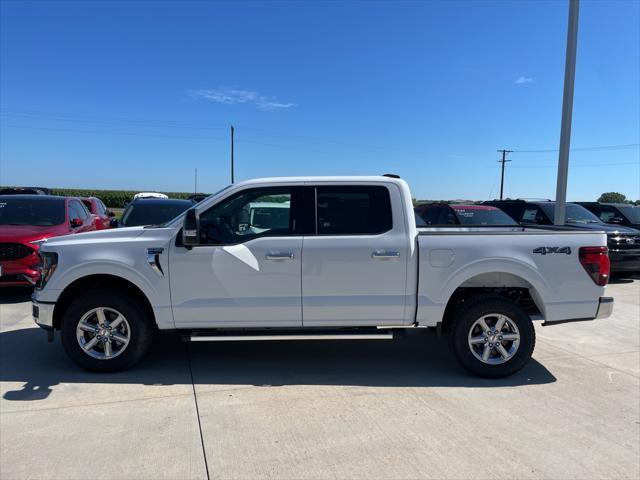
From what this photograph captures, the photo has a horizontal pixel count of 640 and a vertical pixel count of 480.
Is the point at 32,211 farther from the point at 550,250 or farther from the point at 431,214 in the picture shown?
the point at 550,250

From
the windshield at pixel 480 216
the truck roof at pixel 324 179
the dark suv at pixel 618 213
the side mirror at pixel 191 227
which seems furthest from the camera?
the dark suv at pixel 618 213

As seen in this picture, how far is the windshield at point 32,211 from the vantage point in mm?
8406

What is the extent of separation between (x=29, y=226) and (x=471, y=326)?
740 centimetres

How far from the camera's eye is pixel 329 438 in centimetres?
345

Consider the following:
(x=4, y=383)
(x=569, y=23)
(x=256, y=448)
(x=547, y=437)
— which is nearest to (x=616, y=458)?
(x=547, y=437)

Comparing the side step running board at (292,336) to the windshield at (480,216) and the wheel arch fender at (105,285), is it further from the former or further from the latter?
the windshield at (480,216)

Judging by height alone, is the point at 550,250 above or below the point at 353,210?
below

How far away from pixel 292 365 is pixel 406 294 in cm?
144

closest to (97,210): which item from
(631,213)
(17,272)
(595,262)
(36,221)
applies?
(36,221)

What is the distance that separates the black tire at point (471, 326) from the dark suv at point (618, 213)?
34.4ft

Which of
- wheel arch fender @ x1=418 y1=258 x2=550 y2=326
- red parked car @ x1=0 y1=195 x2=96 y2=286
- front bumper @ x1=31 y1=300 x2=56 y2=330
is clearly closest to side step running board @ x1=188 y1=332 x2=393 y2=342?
wheel arch fender @ x1=418 y1=258 x2=550 y2=326

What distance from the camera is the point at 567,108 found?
9.02 metres

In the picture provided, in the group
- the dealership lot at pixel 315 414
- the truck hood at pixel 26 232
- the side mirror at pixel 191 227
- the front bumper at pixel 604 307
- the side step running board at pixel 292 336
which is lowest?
the dealership lot at pixel 315 414

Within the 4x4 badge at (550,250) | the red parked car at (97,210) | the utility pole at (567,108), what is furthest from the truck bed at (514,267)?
the red parked car at (97,210)
